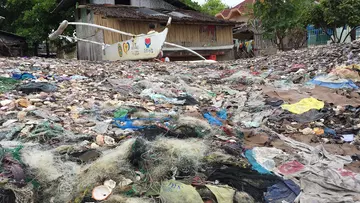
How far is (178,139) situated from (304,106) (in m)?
2.46

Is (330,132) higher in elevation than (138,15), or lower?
lower

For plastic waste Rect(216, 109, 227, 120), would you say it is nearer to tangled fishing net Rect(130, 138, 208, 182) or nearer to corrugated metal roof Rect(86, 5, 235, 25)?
tangled fishing net Rect(130, 138, 208, 182)

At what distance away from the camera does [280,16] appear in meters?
13.0

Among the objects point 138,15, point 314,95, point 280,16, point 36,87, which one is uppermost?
point 138,15

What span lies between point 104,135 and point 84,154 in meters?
0.57

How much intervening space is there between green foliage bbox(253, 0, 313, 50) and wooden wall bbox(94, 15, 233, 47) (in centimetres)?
Result: 265

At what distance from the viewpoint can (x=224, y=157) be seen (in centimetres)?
276

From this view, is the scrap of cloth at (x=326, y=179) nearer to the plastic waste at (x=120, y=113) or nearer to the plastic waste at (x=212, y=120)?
the plastic waste at (x=212, y=120)

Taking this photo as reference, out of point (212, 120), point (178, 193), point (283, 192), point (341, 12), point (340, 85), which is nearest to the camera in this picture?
point (178, 193)

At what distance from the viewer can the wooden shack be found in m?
12.9

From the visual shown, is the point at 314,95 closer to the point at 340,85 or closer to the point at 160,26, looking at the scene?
the point at 340,85

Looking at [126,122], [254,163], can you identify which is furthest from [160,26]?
[254,163]

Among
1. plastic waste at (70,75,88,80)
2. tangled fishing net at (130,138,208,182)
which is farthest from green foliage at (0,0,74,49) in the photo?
tangled fishing net at (130,138,208,182)

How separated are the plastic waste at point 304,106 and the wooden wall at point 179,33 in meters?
9.49
